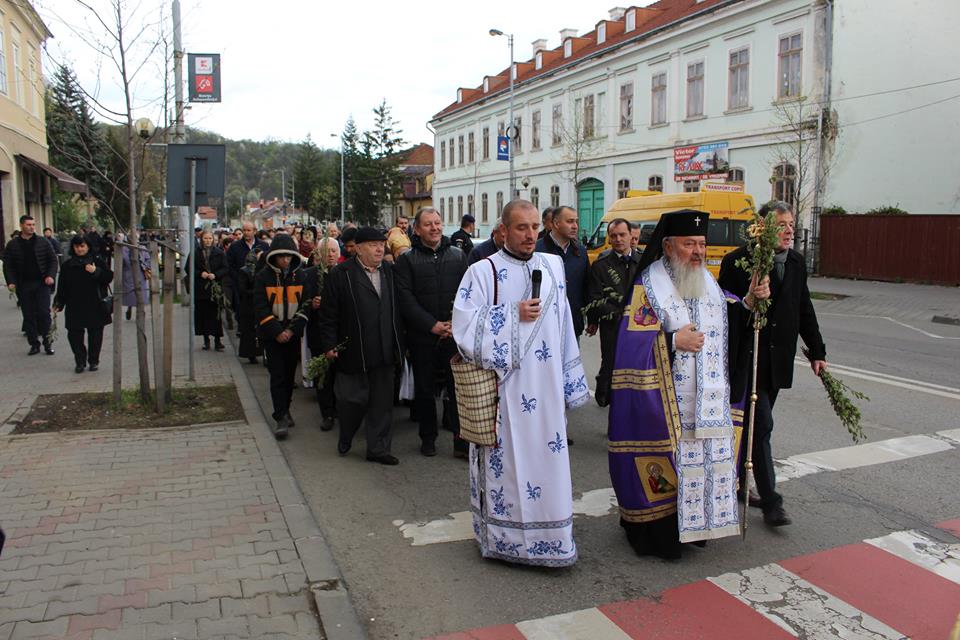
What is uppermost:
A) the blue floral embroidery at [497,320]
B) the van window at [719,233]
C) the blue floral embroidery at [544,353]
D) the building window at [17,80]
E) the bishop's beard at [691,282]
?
the building window at [17,80]

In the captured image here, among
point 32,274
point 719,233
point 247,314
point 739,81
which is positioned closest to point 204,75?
point 32,274

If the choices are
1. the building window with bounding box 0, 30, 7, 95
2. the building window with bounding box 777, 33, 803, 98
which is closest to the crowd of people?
the building window with bounding box 777, 33, 803, 98

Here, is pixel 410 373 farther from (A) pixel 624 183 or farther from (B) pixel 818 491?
(A) pixel 624 183

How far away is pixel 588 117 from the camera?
38.5m

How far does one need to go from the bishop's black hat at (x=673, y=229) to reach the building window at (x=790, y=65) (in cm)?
2473

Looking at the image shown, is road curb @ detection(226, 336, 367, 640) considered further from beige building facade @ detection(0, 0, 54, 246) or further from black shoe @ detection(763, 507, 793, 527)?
beige building facade @ detection(0, 0, 54, 246)

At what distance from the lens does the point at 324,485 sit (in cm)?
584

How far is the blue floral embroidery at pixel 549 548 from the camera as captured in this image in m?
4.19

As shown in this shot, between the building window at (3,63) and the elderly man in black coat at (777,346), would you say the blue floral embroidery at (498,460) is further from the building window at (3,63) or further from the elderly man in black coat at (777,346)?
the building window at (3,63)

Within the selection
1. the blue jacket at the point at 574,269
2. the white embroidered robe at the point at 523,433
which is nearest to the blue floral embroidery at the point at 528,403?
the white embroidered robe at the point at 523,433

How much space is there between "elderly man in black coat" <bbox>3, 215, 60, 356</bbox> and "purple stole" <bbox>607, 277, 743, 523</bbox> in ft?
32.8

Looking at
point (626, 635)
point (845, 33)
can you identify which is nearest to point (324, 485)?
point (626, 635)

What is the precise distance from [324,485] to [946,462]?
4815mm

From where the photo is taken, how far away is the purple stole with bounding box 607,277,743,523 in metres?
4.27
